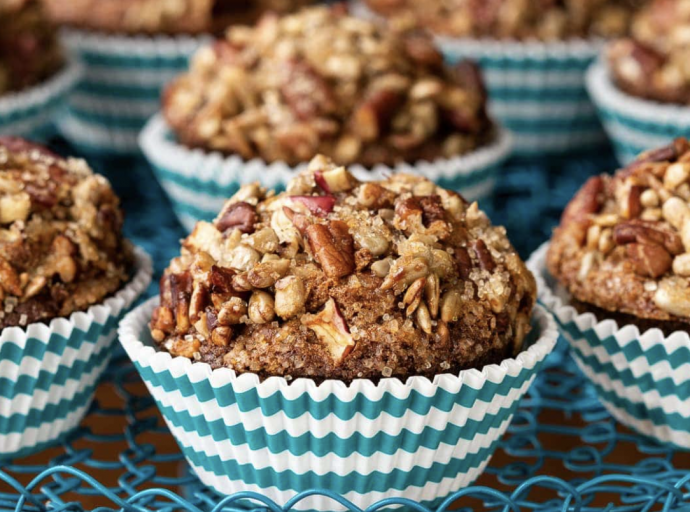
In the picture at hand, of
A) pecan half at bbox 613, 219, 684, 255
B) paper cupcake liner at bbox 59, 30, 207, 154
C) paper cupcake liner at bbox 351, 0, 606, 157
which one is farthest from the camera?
paper cupcake liner at bbox 59, 30, 207, 154

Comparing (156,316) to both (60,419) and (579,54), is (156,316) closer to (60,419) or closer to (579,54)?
(60,419)

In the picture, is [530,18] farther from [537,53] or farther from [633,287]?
[633,287]

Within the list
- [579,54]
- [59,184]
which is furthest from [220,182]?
[579,54]

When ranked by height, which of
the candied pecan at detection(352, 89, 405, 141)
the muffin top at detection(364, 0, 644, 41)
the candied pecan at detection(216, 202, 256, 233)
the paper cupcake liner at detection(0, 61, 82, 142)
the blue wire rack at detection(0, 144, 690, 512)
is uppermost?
the candied pecan at detection(216, 202, 256, 233)

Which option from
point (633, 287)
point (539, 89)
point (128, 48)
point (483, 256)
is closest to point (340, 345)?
point (483, 256)

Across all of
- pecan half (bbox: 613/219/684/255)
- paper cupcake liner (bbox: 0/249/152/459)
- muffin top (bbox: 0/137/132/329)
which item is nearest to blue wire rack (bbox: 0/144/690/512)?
paper cupcake liner (bbox: 0/249/152/459)

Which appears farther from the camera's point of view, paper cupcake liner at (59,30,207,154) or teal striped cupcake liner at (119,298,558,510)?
paper cupcake liner at (59,30,207,154)

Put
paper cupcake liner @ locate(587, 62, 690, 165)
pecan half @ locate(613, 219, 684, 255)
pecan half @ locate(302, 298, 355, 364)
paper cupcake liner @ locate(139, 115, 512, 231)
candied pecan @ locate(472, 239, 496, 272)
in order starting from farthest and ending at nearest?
paper cupcake liner @ locate(587, 62, 690, 165) < paper cupcake liner @ locate(139, 115, 512, 231) < pecan half @ locate(613, 219, 684, 255) < candied pecan @ locate(472, 239, 496, 272) < pecan half @ locate(302, 298, 355, 364)

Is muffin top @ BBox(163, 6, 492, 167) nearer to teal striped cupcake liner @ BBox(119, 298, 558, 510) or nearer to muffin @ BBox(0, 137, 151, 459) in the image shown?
muffin @ BBox(0, 137, 151, 459)
